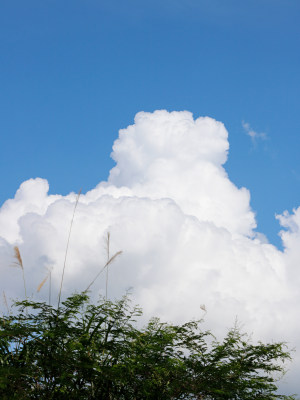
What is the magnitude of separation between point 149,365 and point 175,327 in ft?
3.40

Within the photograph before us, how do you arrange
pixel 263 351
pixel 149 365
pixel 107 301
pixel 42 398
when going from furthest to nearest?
pixel 263 351
pixel 107 301
pixel 149 365
pixel 42 398

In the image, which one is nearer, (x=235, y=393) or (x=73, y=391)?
(x=73, y=391)

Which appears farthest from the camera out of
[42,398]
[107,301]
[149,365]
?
[107,301]

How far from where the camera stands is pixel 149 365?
581 centimetres

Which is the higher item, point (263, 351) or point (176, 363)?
point (263, 351)

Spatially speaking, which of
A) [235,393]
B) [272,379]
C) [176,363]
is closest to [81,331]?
[176,363]

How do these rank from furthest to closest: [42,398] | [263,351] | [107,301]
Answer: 1. [263,351]
2. [107,301]
3. [42,398]

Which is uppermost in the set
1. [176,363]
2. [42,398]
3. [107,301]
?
[107,301]

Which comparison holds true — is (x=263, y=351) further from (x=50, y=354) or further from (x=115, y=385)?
(x=50, y=354)

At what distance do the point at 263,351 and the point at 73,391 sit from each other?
2.82 meters

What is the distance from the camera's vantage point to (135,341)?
6.04 m

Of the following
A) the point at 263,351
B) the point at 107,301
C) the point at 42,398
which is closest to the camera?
the point at 42,398

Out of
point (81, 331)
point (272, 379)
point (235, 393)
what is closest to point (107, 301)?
point (81, 331)

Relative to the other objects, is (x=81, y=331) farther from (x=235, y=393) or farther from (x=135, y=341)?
(x=235, y=393)
